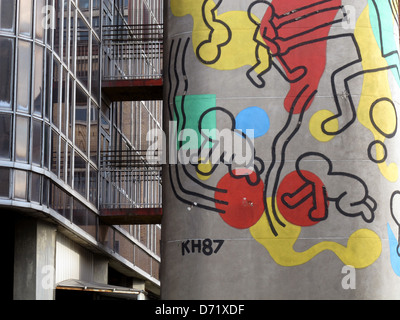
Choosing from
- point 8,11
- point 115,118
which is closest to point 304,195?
point 8,11

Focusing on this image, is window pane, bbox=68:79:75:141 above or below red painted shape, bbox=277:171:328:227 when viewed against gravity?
above

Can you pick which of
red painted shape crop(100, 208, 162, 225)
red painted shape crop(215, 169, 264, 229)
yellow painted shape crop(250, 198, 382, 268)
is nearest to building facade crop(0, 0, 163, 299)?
red painted shape crop(100, 208, 162, 225)

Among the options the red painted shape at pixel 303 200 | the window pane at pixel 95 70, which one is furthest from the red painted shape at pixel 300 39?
the window pane at pixel 95 70

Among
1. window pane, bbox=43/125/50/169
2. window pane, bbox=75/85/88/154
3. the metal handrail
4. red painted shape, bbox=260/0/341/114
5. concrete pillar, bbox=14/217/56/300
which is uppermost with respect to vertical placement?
the metal handrail

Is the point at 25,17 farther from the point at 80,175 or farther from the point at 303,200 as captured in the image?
the point at 303,200

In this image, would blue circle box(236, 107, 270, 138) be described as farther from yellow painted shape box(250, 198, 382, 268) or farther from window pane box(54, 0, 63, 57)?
window pane box(54, 0, 63, 57)

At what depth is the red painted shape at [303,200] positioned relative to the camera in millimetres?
26531

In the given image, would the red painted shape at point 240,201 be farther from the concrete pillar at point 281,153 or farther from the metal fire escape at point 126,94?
the metal fire escape at point 126,94

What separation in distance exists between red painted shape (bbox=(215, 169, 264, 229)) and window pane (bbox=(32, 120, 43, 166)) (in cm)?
507

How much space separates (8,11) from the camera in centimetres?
2678

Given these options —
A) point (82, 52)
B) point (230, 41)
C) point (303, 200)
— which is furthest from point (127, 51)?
point (303, 200)

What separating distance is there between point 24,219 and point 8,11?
5.86 metres

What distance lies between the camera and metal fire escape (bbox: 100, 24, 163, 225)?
33.8 metres
